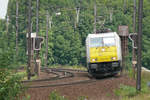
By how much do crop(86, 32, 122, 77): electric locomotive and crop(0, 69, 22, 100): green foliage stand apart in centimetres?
1188

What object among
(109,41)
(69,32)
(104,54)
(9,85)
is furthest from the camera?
(69,32)

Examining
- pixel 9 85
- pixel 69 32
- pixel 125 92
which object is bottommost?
pixel 125 92

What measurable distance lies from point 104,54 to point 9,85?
12.6 meters

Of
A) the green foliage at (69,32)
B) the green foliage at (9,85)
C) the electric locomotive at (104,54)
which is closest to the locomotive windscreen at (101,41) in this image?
the electric locomotive at (104,54)

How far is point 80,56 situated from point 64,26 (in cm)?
703

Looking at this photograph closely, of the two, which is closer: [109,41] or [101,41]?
[109,41]

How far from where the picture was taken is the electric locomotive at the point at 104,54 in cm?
2493

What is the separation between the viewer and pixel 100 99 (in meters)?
14.5

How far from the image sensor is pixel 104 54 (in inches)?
986

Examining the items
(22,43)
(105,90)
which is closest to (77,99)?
(105,90)

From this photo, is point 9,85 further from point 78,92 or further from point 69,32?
point 69,32

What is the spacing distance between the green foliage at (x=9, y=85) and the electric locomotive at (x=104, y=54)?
11.9 m

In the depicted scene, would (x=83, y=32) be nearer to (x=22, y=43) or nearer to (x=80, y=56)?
(x=80, y=56)

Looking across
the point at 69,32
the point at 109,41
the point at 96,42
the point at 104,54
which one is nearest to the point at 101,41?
the point at 96,42
